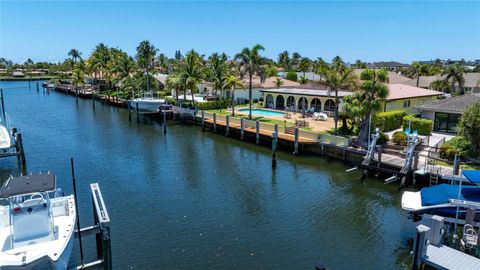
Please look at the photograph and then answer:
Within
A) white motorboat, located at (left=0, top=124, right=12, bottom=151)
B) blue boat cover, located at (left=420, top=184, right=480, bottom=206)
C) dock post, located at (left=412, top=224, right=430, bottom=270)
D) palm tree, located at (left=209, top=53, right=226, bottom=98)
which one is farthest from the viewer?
palm tree, located at (left=209, top=53, right=226, bottom=98)

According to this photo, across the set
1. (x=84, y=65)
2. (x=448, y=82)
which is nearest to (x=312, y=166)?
(x=448, y=82)

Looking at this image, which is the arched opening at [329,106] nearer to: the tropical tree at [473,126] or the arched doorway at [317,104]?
the arched doorway at [317,104]

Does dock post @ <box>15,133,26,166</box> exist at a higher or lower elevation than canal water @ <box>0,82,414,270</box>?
higher

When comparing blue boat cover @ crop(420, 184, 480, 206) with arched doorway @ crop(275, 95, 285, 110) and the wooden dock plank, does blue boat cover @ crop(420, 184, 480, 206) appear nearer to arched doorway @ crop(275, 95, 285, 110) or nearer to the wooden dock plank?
the wooden dock plank

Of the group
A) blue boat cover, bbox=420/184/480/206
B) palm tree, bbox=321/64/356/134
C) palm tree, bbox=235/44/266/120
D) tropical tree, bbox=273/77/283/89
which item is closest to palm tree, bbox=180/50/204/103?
palm tree, bbox=235/44/266/120

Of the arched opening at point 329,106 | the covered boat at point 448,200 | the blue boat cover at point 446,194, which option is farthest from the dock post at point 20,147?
the arched opening at point 329,106

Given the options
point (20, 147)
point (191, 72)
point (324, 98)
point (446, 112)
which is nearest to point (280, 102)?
point (324, 98)

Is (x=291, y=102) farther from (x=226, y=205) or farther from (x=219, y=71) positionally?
(x=226, y=205)
